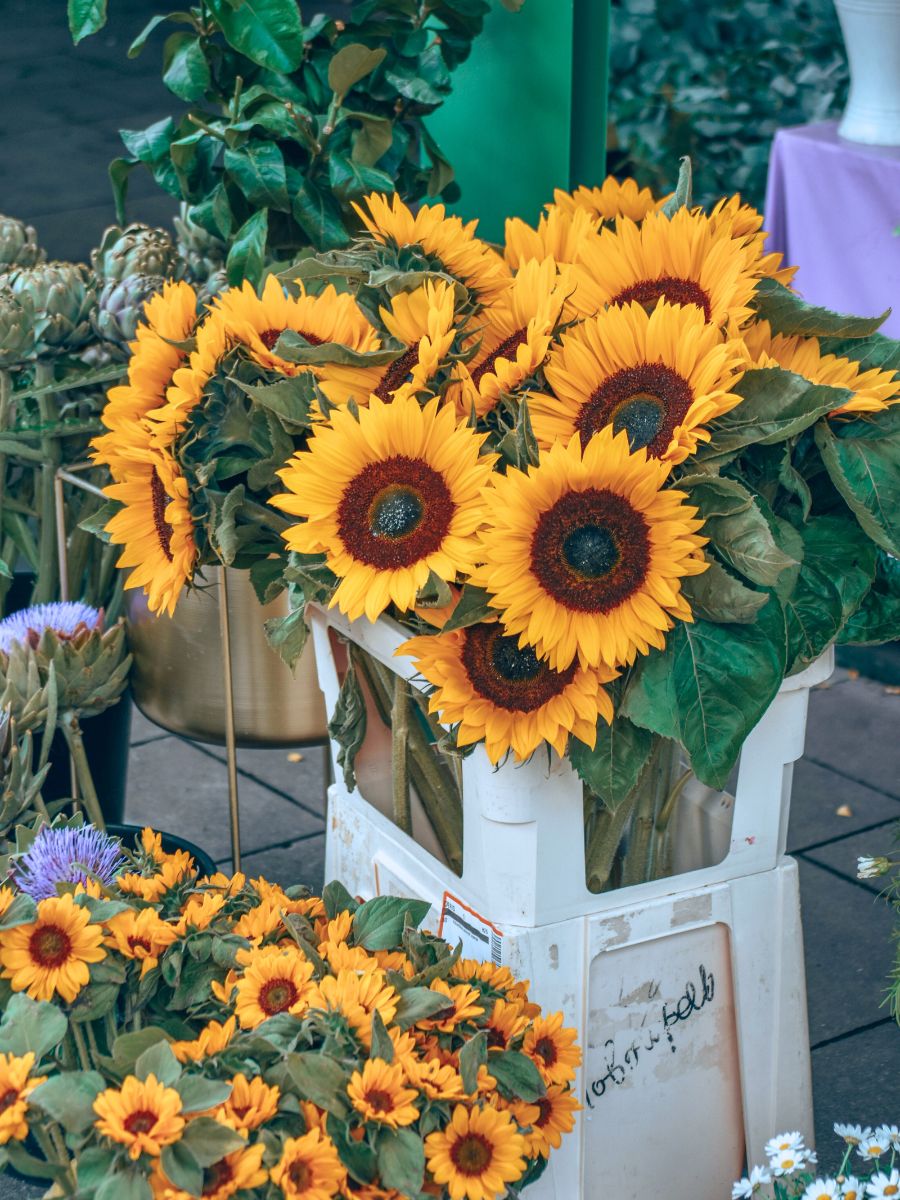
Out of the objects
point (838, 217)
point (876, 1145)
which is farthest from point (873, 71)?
point (876, 1145)

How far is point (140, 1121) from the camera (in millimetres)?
1035

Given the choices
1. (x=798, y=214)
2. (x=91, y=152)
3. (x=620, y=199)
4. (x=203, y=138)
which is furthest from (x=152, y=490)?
(x=91, y=152)

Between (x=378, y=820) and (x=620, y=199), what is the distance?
0.65 m

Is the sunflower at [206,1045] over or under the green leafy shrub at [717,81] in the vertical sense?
under

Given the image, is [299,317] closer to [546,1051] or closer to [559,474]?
[559,474]

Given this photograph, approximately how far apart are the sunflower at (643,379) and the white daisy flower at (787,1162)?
0.63m

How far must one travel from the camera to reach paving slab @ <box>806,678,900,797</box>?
2.77 metres

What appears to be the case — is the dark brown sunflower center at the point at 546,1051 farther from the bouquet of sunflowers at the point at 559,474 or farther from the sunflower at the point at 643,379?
the sunflower at the point at 643,379

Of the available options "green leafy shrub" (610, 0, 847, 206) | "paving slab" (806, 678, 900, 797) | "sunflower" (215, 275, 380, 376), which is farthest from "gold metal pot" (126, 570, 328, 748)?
"green leafy shrub" (610, 0, 847, 206)

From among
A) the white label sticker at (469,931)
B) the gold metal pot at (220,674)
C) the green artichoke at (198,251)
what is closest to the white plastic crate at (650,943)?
the white label sticker at (469,931)

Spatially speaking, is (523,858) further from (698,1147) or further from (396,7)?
(396,7)

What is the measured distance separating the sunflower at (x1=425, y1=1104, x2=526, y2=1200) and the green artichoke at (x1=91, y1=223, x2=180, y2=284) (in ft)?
3.62

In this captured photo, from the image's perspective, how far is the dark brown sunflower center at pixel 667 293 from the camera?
1254 millimetres

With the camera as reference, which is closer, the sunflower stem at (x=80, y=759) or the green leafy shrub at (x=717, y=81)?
the sunflower stem at (x=80, y=759)
